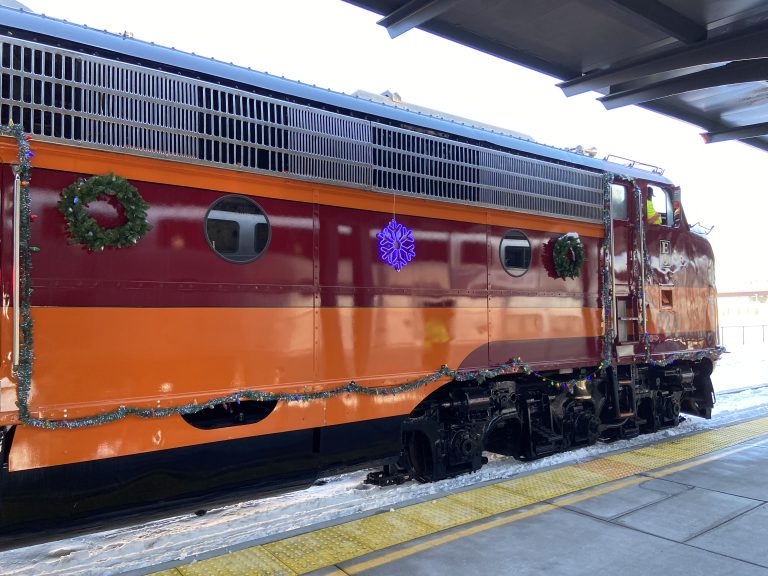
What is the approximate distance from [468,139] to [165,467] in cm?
395

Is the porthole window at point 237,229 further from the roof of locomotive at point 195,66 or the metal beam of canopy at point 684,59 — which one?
the metal beam of canopy at point 684,59

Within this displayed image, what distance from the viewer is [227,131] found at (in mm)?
3783

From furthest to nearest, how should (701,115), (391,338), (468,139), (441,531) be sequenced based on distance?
(701,115) → (468,139) → (391,338) → (441,531)

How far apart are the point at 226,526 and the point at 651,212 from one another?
263 inches

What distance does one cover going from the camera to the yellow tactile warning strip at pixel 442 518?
3.67 meters

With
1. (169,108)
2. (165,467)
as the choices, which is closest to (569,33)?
(169,108)

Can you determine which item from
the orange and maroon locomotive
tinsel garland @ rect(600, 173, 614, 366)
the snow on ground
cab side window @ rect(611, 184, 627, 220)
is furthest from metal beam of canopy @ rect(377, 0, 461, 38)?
the snow on ground

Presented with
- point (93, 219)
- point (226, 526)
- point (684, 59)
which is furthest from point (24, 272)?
point (684, 59)

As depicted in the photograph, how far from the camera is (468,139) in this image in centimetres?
539

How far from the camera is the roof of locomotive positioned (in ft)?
10.6

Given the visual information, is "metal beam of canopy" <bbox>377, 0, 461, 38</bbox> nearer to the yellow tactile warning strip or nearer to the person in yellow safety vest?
the person in yellow safety vest

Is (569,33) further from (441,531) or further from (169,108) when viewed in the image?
(441,531)

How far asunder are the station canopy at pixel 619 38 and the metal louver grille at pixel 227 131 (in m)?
3.33

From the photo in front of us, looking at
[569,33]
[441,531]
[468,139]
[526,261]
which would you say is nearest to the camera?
[441,531]
